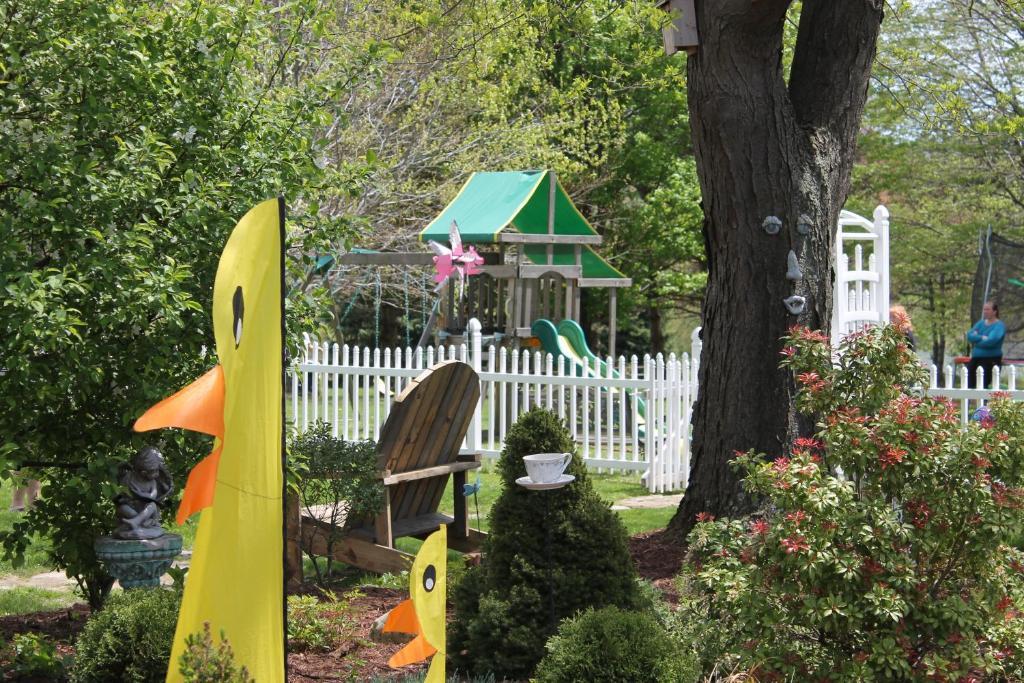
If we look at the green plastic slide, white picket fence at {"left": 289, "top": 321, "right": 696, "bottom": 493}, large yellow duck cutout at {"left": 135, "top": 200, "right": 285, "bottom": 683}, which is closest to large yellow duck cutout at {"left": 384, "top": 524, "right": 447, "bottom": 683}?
large yellow duck cutout at {"left": 135, "top": 200, "right": 285, "bottom": 683}

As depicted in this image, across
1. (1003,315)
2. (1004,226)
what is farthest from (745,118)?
(1004,226)

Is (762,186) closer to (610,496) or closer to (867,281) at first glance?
(867,281)

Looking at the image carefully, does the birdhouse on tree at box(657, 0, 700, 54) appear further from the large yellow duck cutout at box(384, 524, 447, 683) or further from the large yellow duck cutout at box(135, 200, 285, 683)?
the large yellow duck cutout at box(135, 200, 285, 683)

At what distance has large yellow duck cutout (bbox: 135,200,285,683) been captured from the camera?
3.11m

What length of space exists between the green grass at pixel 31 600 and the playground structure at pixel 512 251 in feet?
30.4

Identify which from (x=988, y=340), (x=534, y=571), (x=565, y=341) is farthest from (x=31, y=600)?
(x=988, y=340)

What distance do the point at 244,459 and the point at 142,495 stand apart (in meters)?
2.10

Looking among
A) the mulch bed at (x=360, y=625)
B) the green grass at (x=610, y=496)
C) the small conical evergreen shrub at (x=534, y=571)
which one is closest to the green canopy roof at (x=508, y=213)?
the green grass at (x=610, y=496)

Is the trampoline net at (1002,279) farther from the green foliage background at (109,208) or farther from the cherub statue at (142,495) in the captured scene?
the cherub statue at (142,495)

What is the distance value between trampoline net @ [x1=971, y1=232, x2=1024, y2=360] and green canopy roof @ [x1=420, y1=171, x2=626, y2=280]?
23.8ft

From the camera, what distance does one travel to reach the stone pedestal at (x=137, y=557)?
5.00m

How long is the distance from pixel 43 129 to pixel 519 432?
8.73ft

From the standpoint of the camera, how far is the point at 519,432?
200 inches

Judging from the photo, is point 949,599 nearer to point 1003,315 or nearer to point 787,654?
point 787,654
